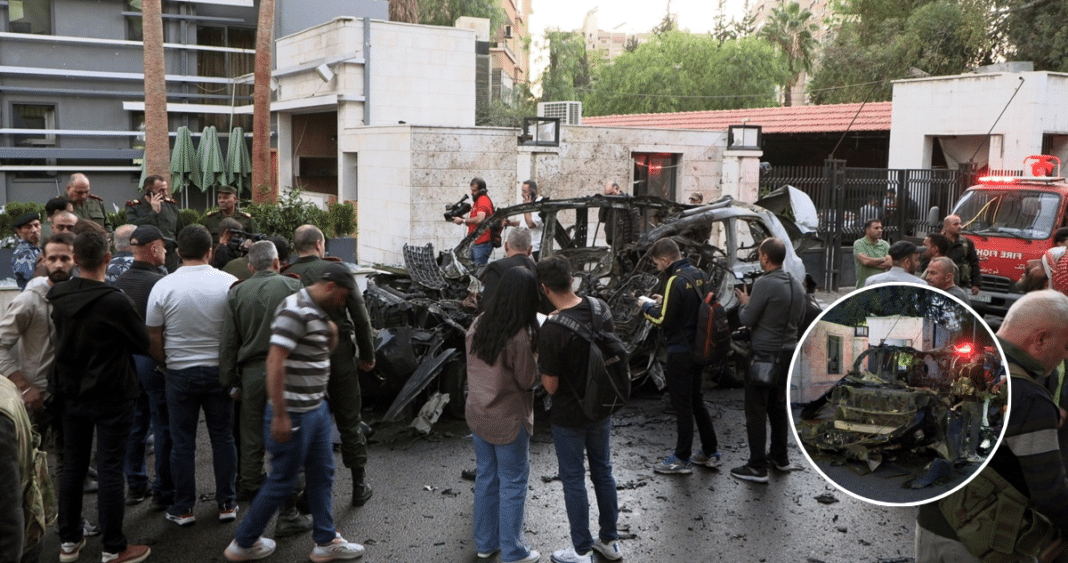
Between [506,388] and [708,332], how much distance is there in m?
2.18

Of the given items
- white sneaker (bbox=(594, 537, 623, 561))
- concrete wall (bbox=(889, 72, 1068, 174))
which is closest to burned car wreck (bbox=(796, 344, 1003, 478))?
white sneaker (bbox=(594, 537, 623, 561))

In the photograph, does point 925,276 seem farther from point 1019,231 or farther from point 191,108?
point 191,108

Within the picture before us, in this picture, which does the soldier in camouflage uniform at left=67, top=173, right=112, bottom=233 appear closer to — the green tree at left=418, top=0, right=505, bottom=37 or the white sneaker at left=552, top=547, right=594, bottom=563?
the white sneaker at left=552, top=547, right=594, bottom=563

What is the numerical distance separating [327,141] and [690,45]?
3258 centimetres

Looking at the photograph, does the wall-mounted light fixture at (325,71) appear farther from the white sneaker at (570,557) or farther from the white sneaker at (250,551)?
the white sneaker at (570,557)

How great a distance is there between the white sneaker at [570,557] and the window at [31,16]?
23431mm

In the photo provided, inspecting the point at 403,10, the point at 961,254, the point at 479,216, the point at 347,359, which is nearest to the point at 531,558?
the point at 347,359

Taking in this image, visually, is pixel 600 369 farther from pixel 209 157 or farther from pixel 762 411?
pixel 209 157

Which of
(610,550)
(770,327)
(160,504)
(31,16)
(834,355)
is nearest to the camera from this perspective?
(834,355)

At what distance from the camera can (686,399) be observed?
6.75m

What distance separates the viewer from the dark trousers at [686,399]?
6723 mm

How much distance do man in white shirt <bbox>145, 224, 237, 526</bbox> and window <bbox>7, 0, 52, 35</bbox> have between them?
849 inches

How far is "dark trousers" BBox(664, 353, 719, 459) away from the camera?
6.72m

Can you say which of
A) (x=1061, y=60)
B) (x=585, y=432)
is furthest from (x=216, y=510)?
(x=1061, y=60)
